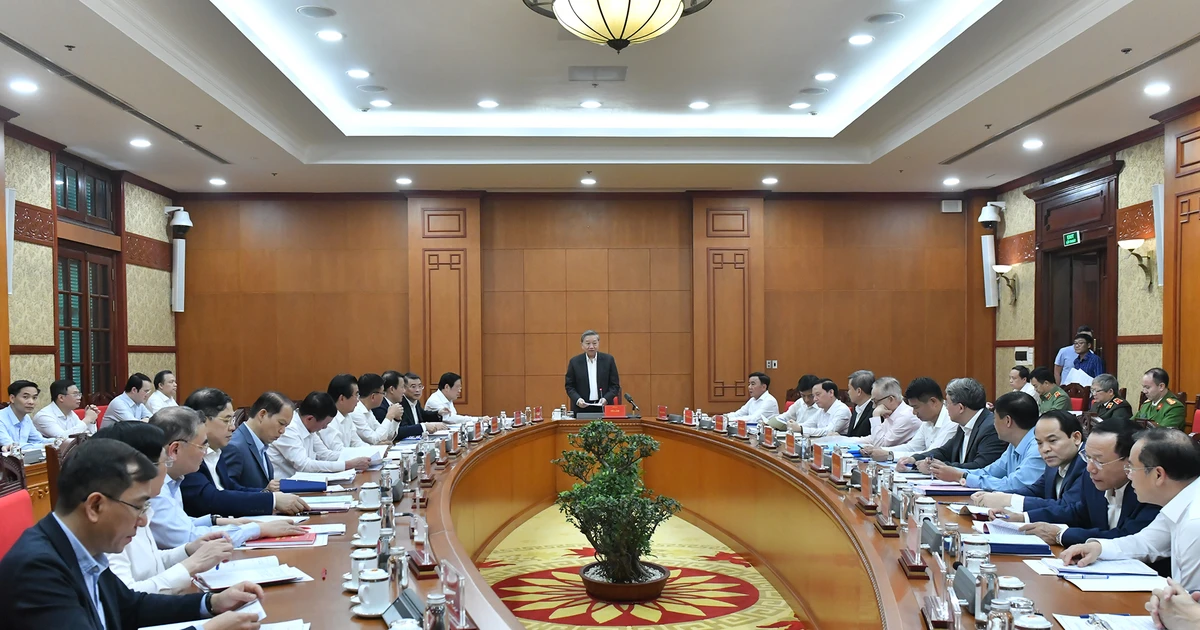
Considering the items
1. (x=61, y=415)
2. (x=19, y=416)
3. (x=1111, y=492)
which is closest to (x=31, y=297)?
(x=61, y=415)

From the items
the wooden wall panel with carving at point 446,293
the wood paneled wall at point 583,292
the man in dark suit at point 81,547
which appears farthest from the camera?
the wood paneled wall at point 583,292

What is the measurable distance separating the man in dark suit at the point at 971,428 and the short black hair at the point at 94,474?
3705 millimetres

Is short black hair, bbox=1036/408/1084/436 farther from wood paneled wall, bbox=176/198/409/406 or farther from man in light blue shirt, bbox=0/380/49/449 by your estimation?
wood paneled wall, bbox=176/198/409/406

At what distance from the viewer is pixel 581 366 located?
26.9 feet

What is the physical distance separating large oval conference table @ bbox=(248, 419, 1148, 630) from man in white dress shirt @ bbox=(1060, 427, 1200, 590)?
0.21m

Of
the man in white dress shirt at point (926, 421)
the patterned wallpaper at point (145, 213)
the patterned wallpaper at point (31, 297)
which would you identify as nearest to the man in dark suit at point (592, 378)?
the man in white dress shirt at point (926, 421)

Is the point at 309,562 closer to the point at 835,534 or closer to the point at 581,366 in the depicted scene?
the point at 835,534

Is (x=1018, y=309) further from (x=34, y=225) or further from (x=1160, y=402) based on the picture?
(x=34, y=225)

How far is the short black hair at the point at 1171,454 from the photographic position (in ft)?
7.96

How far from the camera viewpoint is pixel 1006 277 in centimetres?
1041

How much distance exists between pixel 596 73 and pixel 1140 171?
→ 4872 mm

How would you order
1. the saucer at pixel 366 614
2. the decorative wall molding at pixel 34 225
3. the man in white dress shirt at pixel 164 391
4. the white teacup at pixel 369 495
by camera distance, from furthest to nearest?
the man in white dress shirt at pixel 164 391
the decorative wall molding at pixel 34 225
the white teacup at pixel 369 495
the saucer at pixel 366 614

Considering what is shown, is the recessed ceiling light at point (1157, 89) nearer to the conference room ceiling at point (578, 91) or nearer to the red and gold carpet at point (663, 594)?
the conference room ceiling at point (578, 91)

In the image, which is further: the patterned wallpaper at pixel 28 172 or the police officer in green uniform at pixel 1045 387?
the police officer in green uniform at pixel 1045 387
